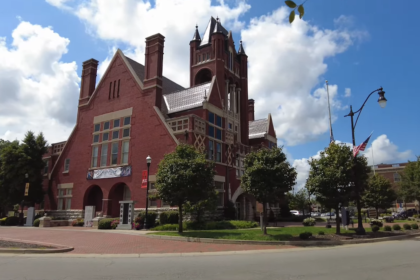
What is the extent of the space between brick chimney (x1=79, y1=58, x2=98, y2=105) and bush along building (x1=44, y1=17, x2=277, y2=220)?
142 millimetres

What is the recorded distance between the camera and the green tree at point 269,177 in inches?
795

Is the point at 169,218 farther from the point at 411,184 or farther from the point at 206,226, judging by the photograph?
the point at 411,184

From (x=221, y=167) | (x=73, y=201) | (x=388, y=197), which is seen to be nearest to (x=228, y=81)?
(x=221, y=167)

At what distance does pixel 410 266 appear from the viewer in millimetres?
10508

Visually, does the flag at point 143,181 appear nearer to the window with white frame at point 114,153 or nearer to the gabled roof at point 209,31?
the window with white frame at point 114,153

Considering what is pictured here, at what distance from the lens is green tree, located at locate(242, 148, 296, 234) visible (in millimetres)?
20203

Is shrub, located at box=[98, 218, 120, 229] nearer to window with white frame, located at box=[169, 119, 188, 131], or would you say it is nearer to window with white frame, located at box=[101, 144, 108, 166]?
window with white frame, located at box=[101, 144, 108, 166]

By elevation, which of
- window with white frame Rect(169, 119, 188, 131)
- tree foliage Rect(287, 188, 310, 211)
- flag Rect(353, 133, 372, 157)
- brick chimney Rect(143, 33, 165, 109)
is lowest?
tree foliage Rect(287, 188, 310, 211)

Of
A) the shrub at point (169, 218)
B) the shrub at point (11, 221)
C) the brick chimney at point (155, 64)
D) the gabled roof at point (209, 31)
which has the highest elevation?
the gabled roof at point (209, 31)

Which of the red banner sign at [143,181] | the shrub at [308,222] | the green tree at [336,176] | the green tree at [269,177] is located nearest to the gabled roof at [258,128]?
the shrub at [308,222]

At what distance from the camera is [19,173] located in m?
40.4

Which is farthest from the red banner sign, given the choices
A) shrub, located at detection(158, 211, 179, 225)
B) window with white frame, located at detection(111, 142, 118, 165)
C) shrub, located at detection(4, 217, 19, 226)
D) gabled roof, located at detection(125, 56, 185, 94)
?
shrub, located at detection(4, 217, 19, 226)

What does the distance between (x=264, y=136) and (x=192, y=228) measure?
2751cm

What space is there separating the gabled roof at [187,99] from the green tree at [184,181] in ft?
48.0
